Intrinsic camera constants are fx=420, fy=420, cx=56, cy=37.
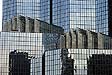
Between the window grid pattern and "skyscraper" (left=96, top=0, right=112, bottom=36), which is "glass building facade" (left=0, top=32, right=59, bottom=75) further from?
"skyscraper" (left=96, top=0, right=112, bottom=36)

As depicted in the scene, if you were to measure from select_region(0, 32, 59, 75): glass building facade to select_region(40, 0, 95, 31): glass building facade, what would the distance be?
523 inches

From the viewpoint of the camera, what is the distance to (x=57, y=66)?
107938 mm

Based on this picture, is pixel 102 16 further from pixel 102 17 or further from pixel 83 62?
pixel 83 62

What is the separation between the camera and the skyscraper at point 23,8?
149450mm

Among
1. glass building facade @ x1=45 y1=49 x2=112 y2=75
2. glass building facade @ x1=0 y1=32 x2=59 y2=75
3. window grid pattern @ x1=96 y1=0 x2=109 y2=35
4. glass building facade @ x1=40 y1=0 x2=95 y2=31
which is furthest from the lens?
glass building facade @ x1=40 y1=0 x2=95 y2=31

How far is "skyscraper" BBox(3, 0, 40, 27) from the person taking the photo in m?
149

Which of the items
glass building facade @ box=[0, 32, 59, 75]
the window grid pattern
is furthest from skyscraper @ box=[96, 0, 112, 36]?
glass building facade @ box=[0, 32, 59, 75]

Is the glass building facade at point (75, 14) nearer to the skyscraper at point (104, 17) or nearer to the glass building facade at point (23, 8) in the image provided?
the skyscraper at point (104, 17)

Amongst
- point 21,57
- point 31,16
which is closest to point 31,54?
point 21,57

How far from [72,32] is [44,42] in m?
10.3

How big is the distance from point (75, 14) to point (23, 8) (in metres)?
19.5

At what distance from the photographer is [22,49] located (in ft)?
421

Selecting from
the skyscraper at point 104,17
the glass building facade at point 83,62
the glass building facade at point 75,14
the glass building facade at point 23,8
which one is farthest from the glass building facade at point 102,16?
the glass building facade at point 83,62

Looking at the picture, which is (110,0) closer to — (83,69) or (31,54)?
(31,54)
